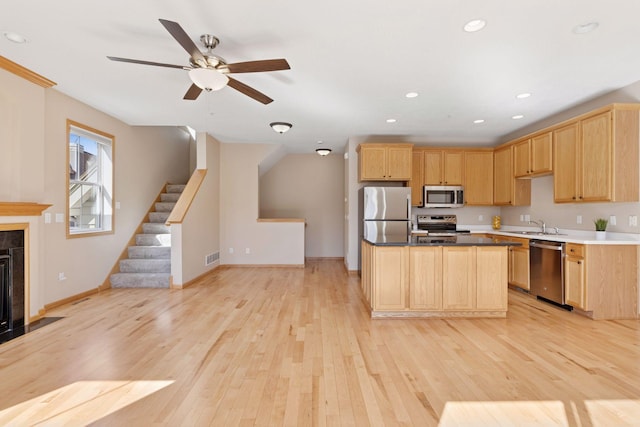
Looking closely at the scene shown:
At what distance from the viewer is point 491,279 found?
3529 millimetres

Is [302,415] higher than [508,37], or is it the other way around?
[508,37]

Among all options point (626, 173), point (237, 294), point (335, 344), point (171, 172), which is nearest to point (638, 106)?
point (626, 173)

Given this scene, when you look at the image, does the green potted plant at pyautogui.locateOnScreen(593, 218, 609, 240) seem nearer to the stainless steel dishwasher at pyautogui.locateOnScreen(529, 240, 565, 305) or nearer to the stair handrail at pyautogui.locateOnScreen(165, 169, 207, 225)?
the stainless steel dishwasher at pyautogui.locateOnScreen(529, 240, 565, 305)

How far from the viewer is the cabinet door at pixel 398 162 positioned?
18.4 ft

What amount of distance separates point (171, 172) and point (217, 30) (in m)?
5.17

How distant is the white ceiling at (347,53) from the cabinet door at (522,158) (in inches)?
18.5

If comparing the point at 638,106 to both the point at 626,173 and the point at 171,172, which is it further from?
the point at 171,172

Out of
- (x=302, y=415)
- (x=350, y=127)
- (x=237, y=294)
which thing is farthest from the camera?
(x=350, y=127)

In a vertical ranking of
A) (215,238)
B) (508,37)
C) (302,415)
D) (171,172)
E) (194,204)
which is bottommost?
(302,415)

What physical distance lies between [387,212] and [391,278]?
2091 mm

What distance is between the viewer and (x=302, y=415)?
1.84 meters

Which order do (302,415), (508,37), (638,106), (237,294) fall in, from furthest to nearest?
(237,294), (638,106), (508,37), (302,415)

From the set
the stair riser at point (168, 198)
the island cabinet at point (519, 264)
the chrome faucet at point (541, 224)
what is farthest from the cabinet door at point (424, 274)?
the stair riser at point (168, 198)

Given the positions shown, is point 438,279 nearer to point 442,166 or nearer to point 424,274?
point 424,274
